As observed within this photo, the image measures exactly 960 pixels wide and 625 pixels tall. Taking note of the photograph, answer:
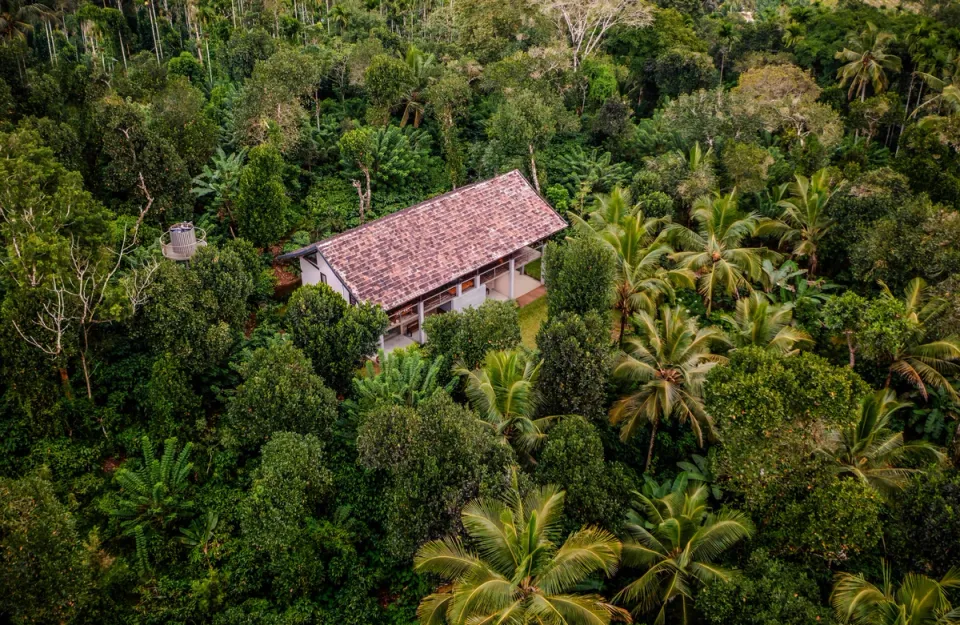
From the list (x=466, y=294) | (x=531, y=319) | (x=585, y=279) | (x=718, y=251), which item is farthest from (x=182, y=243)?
(x=718, y=251)

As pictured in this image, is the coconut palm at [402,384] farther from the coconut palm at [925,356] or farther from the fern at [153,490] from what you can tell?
the coconut palm at [925,356]

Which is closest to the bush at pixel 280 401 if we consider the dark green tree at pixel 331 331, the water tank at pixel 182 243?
the dark green tree at pixel 331 331

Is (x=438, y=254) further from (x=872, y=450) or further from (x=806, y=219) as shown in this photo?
(x=872, y=450)

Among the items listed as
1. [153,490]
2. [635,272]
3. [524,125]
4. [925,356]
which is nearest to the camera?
[153,490]

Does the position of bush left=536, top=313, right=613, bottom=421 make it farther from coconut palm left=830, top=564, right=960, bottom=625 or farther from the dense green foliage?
coconut palm left=830, top=564, right=960, bottom=625

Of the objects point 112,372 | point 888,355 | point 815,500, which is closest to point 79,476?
point 112,372

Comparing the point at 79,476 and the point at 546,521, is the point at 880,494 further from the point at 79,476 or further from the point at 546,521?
the point at 79,476

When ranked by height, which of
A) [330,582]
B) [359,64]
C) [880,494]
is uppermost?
[359,64]
